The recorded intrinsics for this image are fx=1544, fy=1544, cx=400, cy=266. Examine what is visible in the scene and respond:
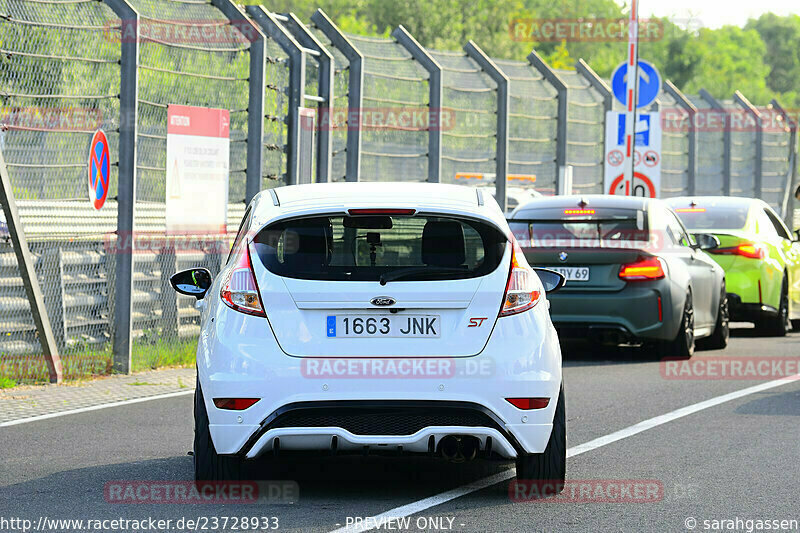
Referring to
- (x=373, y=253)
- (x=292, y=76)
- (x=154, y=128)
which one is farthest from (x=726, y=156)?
(x=373, y=253)

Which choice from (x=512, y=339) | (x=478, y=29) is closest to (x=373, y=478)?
(x=512, y=339)

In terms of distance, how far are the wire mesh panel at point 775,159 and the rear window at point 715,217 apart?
561 inches

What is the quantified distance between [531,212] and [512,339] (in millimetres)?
7683

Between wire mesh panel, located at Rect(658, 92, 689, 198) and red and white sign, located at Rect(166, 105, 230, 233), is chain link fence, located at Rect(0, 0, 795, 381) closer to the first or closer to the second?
red and white sign, located at Rect(166, 105, 230, 233)

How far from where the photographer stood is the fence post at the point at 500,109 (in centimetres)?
2047

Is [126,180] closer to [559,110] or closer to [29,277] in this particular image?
[29,277]

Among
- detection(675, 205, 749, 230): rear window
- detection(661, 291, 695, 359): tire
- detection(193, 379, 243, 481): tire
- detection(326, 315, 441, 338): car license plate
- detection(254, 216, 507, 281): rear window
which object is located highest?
detection(675, 205, 749, 230): rear window

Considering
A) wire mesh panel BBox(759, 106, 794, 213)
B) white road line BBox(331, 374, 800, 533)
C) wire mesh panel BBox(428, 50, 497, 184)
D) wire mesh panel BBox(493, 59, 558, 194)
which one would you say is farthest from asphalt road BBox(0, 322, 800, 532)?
wire mesh panel BBox(759, 106, 794, 213)

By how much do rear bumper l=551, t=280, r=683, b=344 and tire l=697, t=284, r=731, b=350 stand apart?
1.80m

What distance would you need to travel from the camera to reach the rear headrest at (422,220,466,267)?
23.8 ft

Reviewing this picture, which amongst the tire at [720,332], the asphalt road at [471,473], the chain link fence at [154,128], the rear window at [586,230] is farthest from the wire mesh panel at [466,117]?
the asphalt road at [471,473]

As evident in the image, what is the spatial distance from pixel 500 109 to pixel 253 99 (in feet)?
19.1

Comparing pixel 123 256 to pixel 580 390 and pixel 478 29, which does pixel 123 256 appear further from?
pixel 478 29

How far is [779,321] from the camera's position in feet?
57.6
